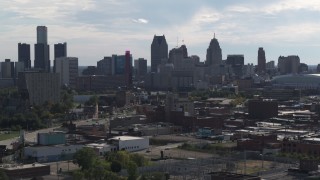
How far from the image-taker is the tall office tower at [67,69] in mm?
85125

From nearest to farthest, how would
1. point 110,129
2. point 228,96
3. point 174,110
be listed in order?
point 110,129 < point 174,110 < point 228,96

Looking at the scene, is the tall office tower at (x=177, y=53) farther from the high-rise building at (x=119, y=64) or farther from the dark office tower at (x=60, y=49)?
the dark office tower at (x=60, y=49)

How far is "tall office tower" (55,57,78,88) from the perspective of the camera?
279 ft

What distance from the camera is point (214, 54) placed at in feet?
407

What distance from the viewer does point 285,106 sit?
172ft

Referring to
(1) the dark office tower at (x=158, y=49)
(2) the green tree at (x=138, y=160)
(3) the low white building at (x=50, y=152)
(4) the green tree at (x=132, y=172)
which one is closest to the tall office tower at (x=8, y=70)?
(1) the dark office tower at (x=158, y=49)

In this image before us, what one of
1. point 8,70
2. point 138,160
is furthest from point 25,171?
point 8,70

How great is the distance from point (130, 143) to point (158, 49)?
9028 centimetres

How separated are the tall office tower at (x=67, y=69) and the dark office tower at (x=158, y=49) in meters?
31.9

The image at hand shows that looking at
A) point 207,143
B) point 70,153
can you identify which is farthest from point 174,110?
point 70,153

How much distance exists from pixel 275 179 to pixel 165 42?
331ft

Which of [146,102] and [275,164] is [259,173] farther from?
[146,102]

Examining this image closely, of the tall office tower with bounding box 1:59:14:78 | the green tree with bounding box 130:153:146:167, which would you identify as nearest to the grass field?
the green tree with bounding box 130:153:146:167

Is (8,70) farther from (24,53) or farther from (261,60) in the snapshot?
(261,60)
